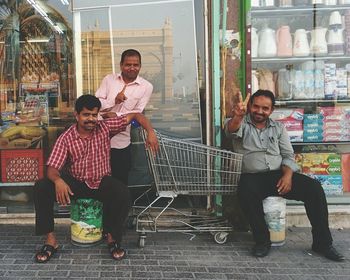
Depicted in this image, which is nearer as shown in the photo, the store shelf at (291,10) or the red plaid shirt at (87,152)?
the red plaid shirt at (87,152)

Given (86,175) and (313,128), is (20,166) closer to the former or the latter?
(86,175)

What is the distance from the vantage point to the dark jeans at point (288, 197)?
13.0 ft

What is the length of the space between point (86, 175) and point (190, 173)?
93 cm

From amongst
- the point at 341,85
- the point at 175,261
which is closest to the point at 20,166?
the point at 175,261

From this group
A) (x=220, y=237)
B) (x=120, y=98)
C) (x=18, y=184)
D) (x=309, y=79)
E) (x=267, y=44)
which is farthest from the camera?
(x=18, y=184)

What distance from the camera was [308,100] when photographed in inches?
200

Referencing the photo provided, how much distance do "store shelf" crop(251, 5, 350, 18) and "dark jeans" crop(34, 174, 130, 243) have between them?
250 cm

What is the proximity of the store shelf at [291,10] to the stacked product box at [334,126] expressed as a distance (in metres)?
1.10

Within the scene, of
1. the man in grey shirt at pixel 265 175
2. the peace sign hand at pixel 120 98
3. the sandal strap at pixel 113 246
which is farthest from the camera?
the peace sign hand at pixel 120 98

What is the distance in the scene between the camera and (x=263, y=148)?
418 centimetres

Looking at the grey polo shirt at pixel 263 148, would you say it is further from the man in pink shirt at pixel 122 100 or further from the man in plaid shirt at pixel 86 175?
the man in pink shirt at pixel 122 100

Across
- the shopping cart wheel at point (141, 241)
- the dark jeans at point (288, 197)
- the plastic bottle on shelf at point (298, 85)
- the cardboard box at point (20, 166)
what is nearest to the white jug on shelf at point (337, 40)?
the plastic bottle on shelf at point (298, 85)

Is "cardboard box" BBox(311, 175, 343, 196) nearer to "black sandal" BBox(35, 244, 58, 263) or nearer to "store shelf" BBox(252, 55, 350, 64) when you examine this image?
"store shelf" BBox(252, 55, 350, 64)

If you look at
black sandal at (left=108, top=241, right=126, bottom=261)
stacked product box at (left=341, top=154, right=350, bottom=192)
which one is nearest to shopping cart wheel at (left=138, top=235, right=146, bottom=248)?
black sandal at (left=108, top=241, right=126, bottom=261)
